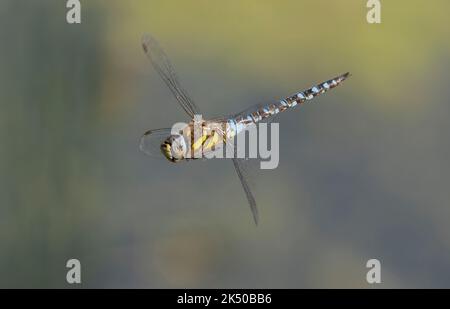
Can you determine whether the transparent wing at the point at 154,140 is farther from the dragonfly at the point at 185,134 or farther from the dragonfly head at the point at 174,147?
the dragonfly head at the point at 174,147

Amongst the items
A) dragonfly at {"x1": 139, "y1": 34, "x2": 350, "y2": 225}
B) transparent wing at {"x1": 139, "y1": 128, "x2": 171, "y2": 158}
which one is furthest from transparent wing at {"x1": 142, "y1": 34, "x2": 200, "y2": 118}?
transparent wing at {"x1": 139, "y1": 128, "x2": 171, "y2": 158}

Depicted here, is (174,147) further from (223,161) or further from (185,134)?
(223,161)

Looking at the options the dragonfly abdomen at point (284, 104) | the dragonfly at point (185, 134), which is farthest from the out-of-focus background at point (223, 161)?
the dragonfly at point (185, 134)

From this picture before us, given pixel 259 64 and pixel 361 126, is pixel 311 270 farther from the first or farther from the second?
pixel 259 64

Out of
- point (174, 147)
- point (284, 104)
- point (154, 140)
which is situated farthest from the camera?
point (284, 104)

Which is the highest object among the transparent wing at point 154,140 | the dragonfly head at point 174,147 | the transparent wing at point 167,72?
the transparent wing at point 167,72

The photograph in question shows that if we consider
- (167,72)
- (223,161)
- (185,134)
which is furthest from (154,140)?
(223,161)

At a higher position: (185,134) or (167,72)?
(167,72)

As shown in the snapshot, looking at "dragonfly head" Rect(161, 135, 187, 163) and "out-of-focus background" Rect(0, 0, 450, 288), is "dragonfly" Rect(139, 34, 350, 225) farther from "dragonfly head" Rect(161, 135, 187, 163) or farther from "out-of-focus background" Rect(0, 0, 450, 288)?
"out-of-focus background" Rect(0, 0, 450, 288)
